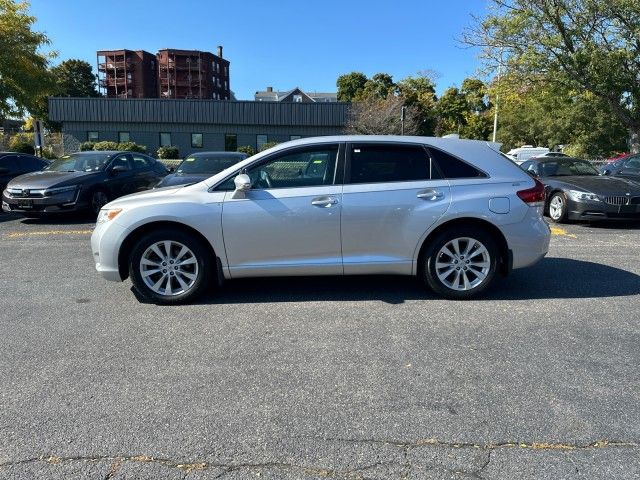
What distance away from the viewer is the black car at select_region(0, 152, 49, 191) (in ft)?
40.0

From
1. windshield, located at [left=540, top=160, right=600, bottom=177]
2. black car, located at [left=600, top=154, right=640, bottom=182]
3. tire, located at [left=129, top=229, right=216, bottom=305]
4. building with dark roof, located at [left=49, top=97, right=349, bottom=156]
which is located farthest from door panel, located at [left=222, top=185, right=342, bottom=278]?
building with dark roof, located at [left=49, top=97, right=349, bottom=156]

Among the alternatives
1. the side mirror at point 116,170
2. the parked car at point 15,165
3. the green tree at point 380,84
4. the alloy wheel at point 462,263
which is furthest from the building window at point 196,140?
the alloy wheel at point 462,263

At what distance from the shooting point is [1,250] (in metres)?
8.05

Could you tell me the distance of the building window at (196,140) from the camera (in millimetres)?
41219

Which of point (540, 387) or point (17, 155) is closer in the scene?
point (540, 387)

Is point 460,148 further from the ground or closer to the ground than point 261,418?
further from the ground

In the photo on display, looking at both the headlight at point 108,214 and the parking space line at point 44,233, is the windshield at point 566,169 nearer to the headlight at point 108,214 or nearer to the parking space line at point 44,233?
the headlight at point 108,214

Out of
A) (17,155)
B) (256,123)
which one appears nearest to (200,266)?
(17,155)

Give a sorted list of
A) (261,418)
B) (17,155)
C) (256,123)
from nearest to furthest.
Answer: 1. (261,418)
2. (17,155)
3. (256,123)

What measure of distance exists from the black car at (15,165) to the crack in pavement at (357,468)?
37.8 ft

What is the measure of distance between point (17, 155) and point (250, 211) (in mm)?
10684

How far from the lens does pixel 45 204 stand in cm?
1024

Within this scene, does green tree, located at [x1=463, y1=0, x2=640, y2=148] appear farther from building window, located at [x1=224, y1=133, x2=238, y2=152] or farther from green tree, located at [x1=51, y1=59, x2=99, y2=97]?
green tree, located at [x1=51, y1=59, x2=99, y2=97]

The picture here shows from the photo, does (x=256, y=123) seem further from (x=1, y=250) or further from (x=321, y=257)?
(x=321, y=257)
